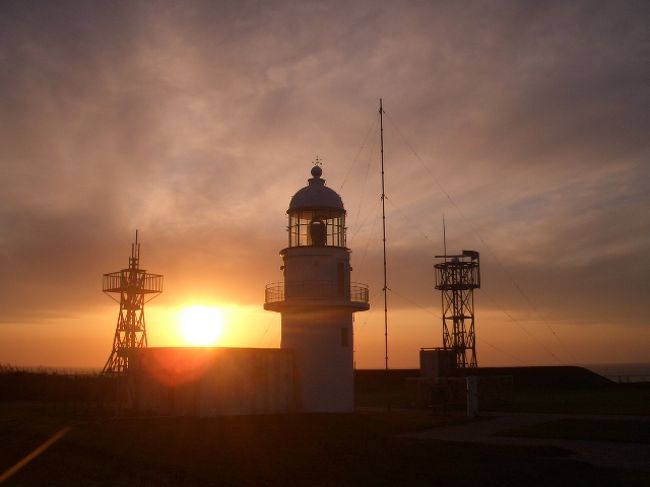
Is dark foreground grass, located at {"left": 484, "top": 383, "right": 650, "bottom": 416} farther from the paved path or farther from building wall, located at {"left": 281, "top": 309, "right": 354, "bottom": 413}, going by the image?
building wall, located at {"left": 281, "top": 309, "right": 354, "bottom": 413}

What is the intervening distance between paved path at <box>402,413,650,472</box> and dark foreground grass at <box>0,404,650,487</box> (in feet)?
2.97

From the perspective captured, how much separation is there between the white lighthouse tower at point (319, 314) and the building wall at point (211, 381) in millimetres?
992

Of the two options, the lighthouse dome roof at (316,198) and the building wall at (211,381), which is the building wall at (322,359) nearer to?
the building wall at (211,381)

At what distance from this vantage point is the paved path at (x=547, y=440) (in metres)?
17.4

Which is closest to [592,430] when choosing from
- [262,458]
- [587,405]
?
[587,405]

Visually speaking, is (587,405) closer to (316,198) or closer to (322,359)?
(322,359)

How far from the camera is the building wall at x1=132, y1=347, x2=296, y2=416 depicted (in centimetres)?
2652

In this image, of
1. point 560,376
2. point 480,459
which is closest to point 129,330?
point 480,459

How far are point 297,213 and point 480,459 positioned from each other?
15827mm

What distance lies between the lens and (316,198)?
30.0m

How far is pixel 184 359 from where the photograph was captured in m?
26.8

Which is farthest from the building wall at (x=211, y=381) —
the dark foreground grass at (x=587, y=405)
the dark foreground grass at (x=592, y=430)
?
the dark foreground grass at (x=587, y=405)

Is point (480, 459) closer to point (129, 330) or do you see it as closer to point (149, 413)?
point (149, 413)

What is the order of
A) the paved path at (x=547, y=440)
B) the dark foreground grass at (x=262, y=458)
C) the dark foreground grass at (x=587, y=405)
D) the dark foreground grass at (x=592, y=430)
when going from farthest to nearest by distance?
the dark foreground grass at (x=587, y=405) < the dark foreground grass at (x=592, y=430) < the paved path at (x=547, y=440) < the dark foreground grass at (x=262, y=458)
